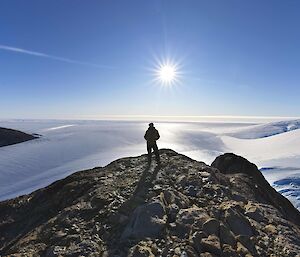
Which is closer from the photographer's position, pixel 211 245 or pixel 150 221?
pixel 211 245

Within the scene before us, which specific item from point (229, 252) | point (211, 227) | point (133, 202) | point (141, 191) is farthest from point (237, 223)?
point (141, 191)

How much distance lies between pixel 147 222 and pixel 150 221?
0.37 ft

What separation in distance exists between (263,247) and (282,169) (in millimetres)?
117653

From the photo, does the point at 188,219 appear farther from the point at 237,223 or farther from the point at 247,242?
the point at 247,242

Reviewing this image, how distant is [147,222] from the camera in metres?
10.2

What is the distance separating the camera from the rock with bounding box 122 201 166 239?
975cm

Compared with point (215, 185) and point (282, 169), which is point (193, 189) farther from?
point (282, 169)

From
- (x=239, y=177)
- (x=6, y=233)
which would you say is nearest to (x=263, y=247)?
(x=239, y=177)

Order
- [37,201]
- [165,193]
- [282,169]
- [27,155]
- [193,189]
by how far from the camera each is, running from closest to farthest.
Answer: [165,193]
[193,189]
[37,201]
[27,155]
[282,169]

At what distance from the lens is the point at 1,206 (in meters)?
16.7

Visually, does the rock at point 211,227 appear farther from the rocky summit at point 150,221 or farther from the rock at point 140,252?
the rock at point 140,252

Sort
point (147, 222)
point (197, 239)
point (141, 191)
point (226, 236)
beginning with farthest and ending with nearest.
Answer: point (141, 191) → point (147, 222) → point (226, 236) → point (197, 239)

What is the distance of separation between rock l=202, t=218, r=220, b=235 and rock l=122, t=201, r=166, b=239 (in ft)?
4.68

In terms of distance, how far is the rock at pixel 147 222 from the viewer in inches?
384
